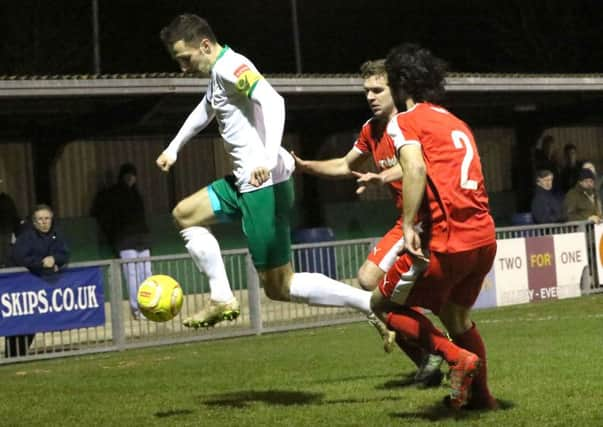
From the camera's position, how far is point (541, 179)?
19891 millimetres

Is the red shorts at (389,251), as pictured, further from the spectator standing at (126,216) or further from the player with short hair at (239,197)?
the spectator standing at (126,216)

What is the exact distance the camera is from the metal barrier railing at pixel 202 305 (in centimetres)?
1515

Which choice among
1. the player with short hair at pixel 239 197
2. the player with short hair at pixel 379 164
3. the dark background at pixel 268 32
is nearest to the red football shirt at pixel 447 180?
the player with short hair at pixel 239 197

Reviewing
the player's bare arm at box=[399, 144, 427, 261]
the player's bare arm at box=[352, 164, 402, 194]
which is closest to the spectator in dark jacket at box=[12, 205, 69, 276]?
the player's bare arm at box=[352, 164, 402, 194]

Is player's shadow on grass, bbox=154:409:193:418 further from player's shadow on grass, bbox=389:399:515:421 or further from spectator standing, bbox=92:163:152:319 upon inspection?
spectator standing, bbox=92:163:152:319

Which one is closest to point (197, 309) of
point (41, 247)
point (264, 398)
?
point (41, 247)

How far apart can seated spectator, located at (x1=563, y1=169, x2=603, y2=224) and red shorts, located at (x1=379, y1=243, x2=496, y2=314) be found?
1288 cm

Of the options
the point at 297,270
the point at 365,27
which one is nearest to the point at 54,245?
the point at 297,270

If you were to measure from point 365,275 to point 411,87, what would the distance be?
2.67 meters

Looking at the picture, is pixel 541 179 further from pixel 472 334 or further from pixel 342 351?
pixel 472 334

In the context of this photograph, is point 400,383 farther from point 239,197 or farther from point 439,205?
point 439,205

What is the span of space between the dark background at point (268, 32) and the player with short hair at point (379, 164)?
12.4m

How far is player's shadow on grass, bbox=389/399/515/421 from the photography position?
24.8 feet

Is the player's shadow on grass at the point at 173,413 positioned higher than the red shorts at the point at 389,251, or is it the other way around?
the red shorts at the point at 389,251
